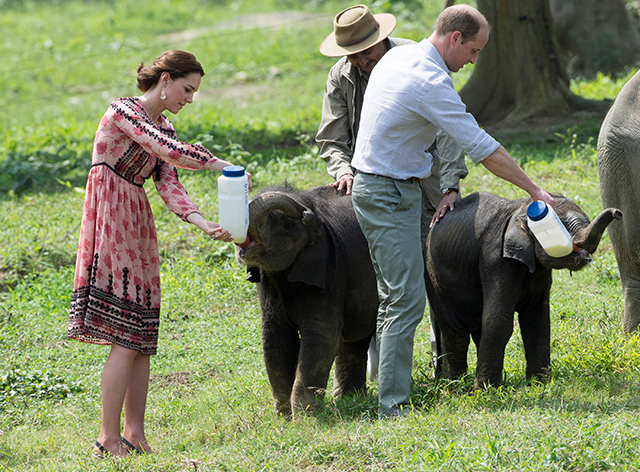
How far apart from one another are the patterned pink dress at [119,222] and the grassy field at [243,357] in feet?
2.36

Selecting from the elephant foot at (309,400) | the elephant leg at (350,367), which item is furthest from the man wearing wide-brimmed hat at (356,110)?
the elephant foot at (309,400)

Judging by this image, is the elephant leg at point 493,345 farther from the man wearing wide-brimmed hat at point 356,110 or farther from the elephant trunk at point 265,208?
the elephant trunk at point 265,208

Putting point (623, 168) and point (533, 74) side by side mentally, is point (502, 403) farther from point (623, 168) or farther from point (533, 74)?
point (533, 74)

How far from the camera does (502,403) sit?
4.38m

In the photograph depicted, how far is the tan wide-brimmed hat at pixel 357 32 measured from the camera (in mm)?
5094

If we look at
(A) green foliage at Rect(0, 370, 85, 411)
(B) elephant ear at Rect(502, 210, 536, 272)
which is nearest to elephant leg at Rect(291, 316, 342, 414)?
(B) elephant ear at Rect(502, 210, 536, 272)

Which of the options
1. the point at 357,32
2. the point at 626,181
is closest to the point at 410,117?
the point at 357,32

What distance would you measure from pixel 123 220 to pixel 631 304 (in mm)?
3353

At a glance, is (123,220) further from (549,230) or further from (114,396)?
(549,230)

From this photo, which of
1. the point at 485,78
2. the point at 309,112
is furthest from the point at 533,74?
the point at 309,112

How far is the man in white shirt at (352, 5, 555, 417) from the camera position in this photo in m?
4.18

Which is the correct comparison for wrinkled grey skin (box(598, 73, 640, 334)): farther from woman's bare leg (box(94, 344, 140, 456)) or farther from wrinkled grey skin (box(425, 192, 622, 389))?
woman's bare leg (box(94, 344, 140, 456))

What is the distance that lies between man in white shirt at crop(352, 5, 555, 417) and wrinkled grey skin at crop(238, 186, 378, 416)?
0.40 m

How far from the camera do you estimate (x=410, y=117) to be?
4219 millimetres
